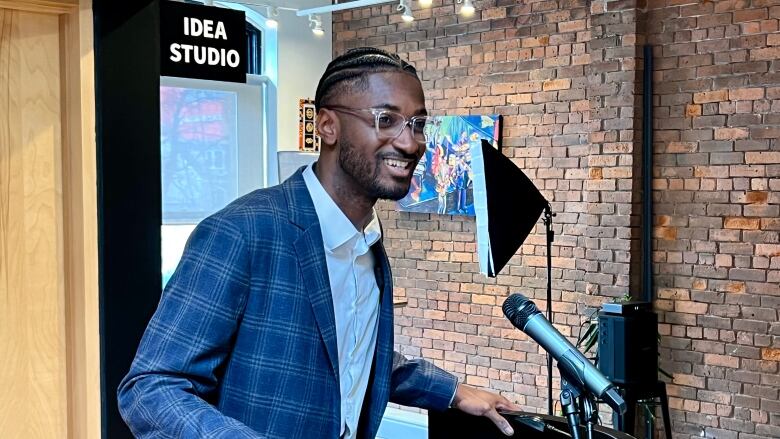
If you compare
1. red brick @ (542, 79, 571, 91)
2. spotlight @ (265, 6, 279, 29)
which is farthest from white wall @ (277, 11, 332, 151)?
red brick @ (542, 79, 571, 91)

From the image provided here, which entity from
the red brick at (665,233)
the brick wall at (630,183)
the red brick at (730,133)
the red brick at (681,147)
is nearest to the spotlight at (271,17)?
the brick wall at (630,183)

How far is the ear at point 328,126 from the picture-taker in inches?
57.4

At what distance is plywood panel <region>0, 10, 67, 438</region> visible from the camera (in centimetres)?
213

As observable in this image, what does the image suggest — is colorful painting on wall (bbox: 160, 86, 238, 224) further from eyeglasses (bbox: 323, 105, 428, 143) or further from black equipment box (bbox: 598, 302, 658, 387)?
eyeglasses (bbox: 323, 105, 428, 143)

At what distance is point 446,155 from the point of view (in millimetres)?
6484

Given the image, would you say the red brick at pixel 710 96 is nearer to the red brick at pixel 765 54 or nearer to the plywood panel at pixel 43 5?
the red brick at pixel 765 54

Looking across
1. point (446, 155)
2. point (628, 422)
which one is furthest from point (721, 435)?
point (446, 155)

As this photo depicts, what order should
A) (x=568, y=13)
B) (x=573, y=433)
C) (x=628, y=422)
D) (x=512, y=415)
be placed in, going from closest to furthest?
(x=573, y=433)
(x=512, y=415)
(x=628, y=422)
(x=568, y=13)

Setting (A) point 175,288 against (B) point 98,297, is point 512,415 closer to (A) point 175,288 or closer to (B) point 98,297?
(A) point 175,288

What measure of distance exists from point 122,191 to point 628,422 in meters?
3.42

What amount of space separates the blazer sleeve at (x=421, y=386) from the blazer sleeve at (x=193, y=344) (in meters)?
0.45

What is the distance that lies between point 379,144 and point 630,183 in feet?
14.0

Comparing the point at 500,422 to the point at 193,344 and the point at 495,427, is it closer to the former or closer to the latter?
the point at 495,427

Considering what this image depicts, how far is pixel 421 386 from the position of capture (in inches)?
66.4
